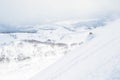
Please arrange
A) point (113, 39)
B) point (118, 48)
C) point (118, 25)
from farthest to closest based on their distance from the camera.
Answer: point (118, 25)
point (113, 39)
point (118, 48)

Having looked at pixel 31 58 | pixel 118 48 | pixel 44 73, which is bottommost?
pixel 31 58

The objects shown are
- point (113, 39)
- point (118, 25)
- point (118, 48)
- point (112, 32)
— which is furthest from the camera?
point (118, 25)

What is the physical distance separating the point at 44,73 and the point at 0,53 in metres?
143

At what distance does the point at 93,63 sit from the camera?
Result: 4938 millimetres

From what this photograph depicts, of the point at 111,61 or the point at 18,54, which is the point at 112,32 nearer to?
the point at 111,61

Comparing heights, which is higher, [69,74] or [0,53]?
[69,74]

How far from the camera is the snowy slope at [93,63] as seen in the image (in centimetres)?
452

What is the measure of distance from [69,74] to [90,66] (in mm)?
357

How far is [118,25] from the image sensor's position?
22.0ft

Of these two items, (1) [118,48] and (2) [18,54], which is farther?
(2) [18,54]

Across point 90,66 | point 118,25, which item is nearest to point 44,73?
point 90,66

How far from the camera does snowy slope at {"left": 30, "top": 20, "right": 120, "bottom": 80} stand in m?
4.52

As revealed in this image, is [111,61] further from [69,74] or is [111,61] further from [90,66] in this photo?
[69,74]

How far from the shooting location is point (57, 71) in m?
4.97
